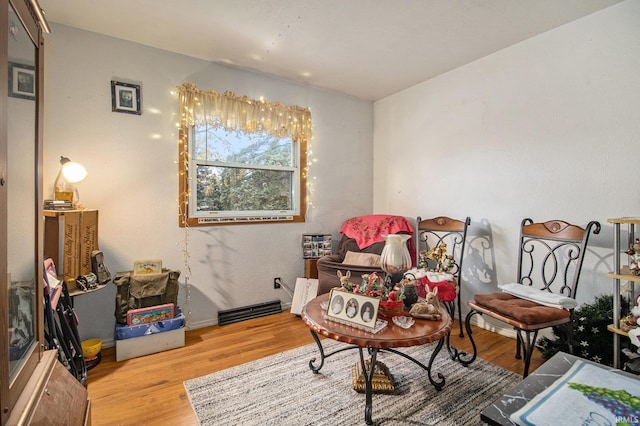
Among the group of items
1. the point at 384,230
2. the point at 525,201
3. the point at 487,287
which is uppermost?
the point at 525,201

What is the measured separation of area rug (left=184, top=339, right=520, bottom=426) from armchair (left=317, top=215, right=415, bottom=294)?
76cm

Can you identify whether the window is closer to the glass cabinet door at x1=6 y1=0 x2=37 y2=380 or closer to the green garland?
the glass cabinet door at x1=6 y1=0 x2=37 y2=380

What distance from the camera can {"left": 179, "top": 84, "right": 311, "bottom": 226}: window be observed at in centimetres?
282

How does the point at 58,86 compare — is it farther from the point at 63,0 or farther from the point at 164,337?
the point at 164,337

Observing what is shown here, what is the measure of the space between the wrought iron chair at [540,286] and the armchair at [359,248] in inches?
39.7

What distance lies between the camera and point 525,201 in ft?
8.43

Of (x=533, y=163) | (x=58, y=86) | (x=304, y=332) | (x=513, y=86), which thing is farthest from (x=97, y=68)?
(x=533, y=163)

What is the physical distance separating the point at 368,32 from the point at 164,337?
2.89 metres

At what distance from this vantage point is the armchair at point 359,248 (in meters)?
2.87

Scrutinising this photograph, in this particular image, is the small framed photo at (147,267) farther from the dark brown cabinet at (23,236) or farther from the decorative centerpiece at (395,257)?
the decorative centerpiece at (395,257)

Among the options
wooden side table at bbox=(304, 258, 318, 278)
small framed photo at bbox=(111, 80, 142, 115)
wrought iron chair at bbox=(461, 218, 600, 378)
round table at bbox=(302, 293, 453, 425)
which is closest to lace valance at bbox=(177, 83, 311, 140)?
small framed photo at bbox=(111, 80, 142, 115)

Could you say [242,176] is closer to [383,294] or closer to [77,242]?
[77,242]

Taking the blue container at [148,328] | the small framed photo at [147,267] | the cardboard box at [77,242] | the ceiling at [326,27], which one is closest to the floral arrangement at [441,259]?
the ceiling at [326,27]

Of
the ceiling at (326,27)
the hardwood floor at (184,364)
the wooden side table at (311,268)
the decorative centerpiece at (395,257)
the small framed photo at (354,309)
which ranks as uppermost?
the ceiling at (326,27)
